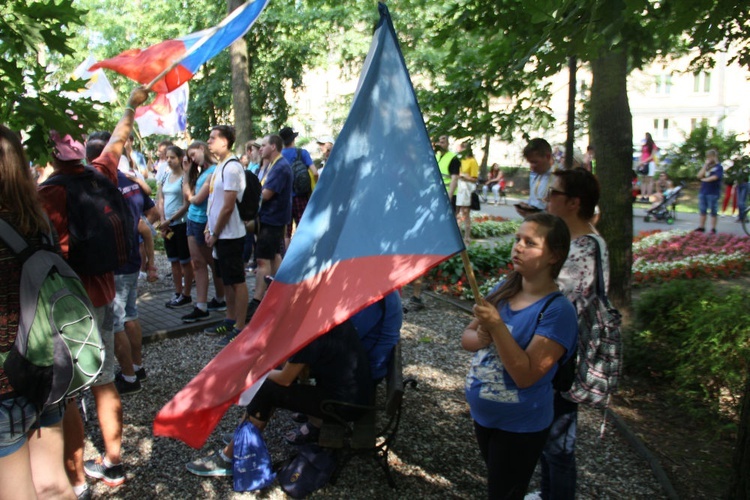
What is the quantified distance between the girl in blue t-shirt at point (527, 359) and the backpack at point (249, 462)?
1.42 metres

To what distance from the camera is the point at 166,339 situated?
6035 mm

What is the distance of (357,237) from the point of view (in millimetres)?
2514

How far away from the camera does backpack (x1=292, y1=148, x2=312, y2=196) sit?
26.4 ft

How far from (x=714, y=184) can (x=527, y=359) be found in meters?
13.2

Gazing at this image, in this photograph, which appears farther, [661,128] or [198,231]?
[661,128]

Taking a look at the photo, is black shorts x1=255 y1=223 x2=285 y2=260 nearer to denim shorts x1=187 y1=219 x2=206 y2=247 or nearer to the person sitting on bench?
denim shorts x1=187 y1=219 x2=206 y2=247

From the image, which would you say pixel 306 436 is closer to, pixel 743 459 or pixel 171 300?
pixel 743 459

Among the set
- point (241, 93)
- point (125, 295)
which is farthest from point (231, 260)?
point (241, 93)

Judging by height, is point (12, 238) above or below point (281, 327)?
above

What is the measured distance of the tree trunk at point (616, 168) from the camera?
5.76 metres

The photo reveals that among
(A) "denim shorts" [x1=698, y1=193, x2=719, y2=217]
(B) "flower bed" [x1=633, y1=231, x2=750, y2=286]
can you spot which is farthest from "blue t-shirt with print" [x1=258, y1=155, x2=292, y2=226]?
(A) "denim shorts" [x1=698, y1=193, x2=719, y2=217]

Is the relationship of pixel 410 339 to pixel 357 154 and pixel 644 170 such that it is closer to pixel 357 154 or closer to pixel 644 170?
pixel 357 154

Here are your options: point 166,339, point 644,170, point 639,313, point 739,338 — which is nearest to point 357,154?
point 739,338

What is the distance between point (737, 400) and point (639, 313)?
1.36 m
